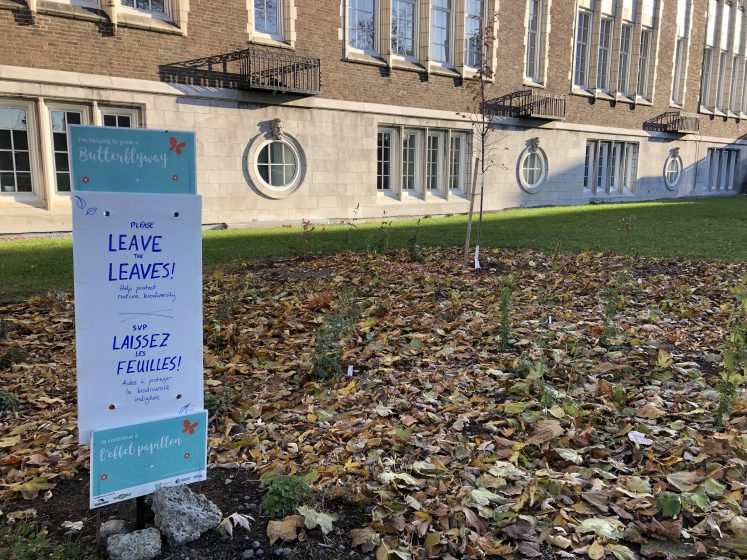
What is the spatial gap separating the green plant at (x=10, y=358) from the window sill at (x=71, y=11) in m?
10.5

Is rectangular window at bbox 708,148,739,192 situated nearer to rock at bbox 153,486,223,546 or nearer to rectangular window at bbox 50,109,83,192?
rectangular window at bbox 50,109,83,192

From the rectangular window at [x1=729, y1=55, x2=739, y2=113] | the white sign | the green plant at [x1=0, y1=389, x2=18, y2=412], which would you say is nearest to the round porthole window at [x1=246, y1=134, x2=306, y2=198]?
the green plant at [x1=0, y1=389, x2=18, y2=412]

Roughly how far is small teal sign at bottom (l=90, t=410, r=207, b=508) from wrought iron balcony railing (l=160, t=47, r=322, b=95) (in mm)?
13568

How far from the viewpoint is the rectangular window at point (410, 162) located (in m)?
20.1

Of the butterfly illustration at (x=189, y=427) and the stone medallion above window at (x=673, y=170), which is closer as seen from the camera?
the butterfly illustration at (x=189, y=427)

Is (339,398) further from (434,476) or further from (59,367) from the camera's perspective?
(59,367)

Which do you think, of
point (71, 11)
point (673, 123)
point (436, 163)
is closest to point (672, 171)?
point (673, 123)

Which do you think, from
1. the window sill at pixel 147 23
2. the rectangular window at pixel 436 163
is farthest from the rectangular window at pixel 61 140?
the rectangular window at pixel 436 163

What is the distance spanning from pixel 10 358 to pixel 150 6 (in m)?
12.1

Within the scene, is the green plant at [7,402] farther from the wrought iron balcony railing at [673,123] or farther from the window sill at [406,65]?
the wrought iron balcony railing at [673,123]

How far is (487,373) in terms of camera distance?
4.51 m

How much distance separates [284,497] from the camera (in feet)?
8.82

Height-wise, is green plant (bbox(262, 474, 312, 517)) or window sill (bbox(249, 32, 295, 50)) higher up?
window sill (bbox(249, 32, 295, 50))

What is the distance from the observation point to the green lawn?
8602 mm
